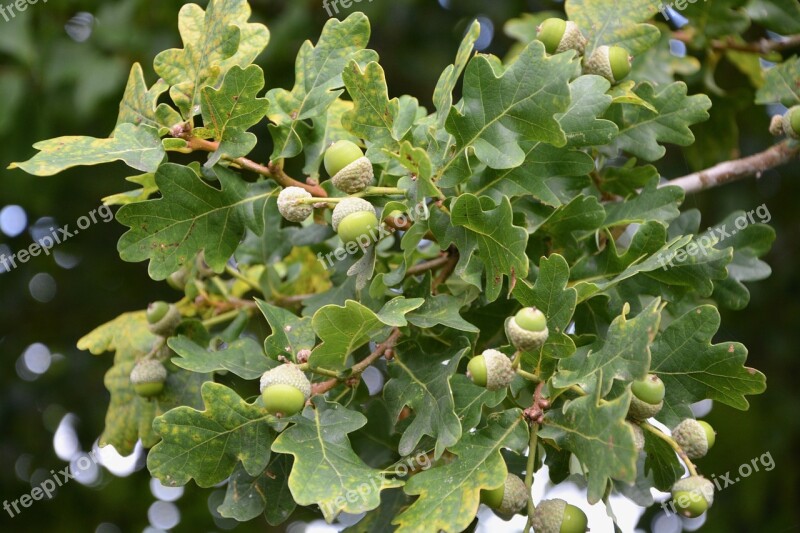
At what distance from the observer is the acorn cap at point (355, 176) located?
1471mm

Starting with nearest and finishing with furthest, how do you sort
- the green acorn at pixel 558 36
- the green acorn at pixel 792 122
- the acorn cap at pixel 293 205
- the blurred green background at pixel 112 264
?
1. the acorn cap at pixel 293 205
2. the green acorn at pixel 558 36
3. the green acorn at pixel 792 122
4. the blurred green background at pixel 112 264

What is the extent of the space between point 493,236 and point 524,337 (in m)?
0.19

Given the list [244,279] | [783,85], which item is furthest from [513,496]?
[783,85]

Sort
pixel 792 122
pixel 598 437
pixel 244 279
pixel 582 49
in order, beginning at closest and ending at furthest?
pixel 598 437
pixel 582 49
pixel 792 122
pixel 244 279

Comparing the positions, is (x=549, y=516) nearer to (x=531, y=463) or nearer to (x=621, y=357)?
(x=531, y=463)

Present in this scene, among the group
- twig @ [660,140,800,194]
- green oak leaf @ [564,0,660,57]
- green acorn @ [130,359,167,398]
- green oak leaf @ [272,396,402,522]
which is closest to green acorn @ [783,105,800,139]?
twig @ [660,140,800,194]

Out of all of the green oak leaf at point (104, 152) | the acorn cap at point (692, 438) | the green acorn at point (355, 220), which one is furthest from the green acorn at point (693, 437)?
the green oak leaf at point (104, 152)

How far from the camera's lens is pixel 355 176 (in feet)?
4.84

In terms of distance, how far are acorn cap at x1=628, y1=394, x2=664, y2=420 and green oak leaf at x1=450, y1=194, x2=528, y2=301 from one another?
0.25 m

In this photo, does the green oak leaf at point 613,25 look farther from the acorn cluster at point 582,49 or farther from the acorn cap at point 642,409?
the acorn cap at point 642,409

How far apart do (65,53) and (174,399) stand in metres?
1.72

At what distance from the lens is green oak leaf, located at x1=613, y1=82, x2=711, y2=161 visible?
1.77 metres

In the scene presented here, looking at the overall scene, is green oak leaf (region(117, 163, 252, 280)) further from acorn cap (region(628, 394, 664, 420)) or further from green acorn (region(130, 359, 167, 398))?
acorn cap (region(628, 394, 664, 420))

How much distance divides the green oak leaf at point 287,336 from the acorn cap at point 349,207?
0.19 metres
